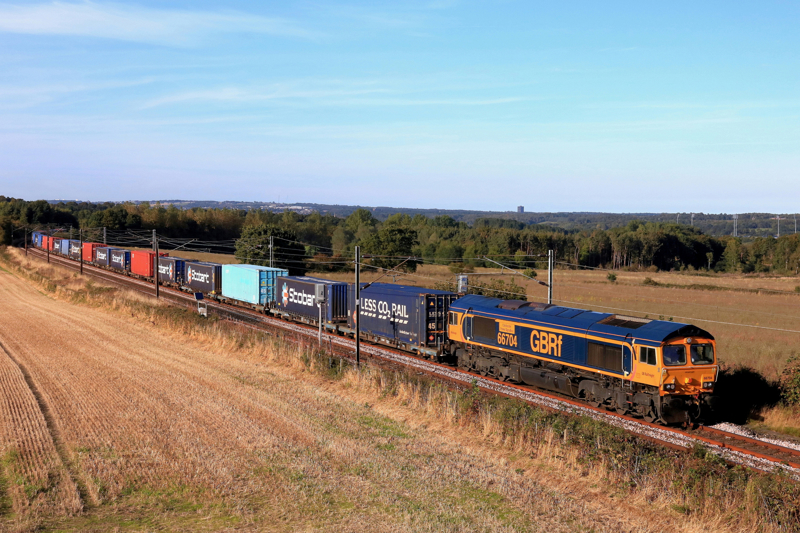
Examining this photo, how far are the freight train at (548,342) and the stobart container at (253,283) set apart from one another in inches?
189

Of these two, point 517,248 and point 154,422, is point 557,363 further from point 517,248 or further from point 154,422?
point 517,248

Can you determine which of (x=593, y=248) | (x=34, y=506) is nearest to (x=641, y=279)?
(x=593, y=248)

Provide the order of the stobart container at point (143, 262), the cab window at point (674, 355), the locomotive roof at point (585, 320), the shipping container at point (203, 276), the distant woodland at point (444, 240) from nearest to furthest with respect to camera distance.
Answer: the cab window at point (674, 355) → the locomotive roof at point (585, 320) → the shipping container at point (203, 276) → the stobart container at point (143, 262) → the distant woodland at point (444, 240)

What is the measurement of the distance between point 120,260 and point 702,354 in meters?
79.2

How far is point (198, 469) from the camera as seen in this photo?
16.2 meters

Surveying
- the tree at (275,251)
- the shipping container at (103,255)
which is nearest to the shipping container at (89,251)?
the shipping container at (103,255)

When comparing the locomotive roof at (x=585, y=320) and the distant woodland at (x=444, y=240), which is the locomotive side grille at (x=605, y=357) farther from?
the distant woodland at (x=444, y=240)

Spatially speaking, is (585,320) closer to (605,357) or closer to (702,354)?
(605,357)

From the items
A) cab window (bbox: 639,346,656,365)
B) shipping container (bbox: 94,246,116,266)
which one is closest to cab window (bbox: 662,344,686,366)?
cab window (bbox: 639,346,656,365)

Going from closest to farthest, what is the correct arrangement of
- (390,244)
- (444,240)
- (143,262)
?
(143,262) < (390,244) < (444,240)

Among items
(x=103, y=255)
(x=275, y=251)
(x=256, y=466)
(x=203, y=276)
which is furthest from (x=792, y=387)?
(x=103, y=255)

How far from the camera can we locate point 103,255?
90.9m

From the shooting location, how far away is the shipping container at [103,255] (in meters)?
88.8

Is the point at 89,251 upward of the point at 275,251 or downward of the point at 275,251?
downward
